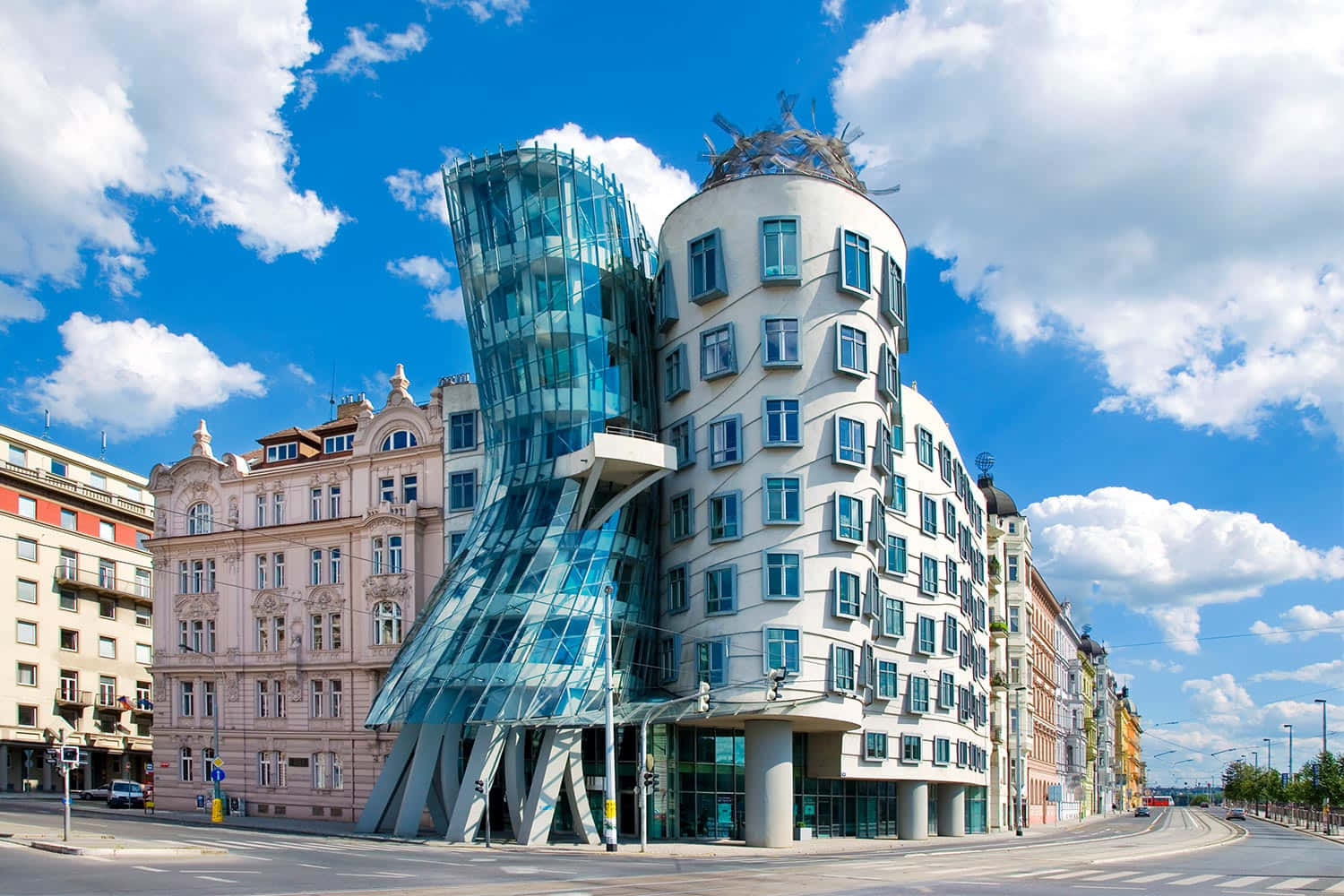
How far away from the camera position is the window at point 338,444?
64812mm

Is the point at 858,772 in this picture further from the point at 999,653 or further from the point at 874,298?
the point at 999,653

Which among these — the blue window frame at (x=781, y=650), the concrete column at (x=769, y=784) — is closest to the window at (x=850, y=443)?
the blue window frame at (x=781, y=650)

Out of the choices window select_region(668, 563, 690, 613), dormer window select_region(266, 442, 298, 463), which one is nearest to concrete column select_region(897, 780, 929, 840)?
window select_region(668, 563, 690, 613)

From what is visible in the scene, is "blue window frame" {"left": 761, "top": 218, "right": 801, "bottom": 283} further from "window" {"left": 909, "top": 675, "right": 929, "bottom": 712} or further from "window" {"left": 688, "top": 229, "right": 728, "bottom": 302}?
"window" {"left": 909, "top": 675, "right": 929, "bottom": 712}

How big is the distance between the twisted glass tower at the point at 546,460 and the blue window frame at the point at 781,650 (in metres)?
6.32

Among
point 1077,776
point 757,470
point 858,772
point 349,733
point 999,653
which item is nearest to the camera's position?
point 757,470

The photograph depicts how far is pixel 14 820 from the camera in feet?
150

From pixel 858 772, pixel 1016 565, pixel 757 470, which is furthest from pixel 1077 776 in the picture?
pixel 757 470

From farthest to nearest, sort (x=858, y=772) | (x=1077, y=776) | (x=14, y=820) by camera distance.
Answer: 1. (x=1077, y=776)
2. (x=858, y=772)
3. (x=14, y=820)

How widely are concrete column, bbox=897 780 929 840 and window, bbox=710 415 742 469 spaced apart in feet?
64.7

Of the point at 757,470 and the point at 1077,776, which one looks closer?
the point at 757,470

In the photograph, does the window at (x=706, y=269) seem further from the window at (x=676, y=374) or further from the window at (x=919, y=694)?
the window at (x=919, y=694)

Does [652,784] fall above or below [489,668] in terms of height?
below

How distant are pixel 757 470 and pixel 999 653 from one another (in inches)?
1802
